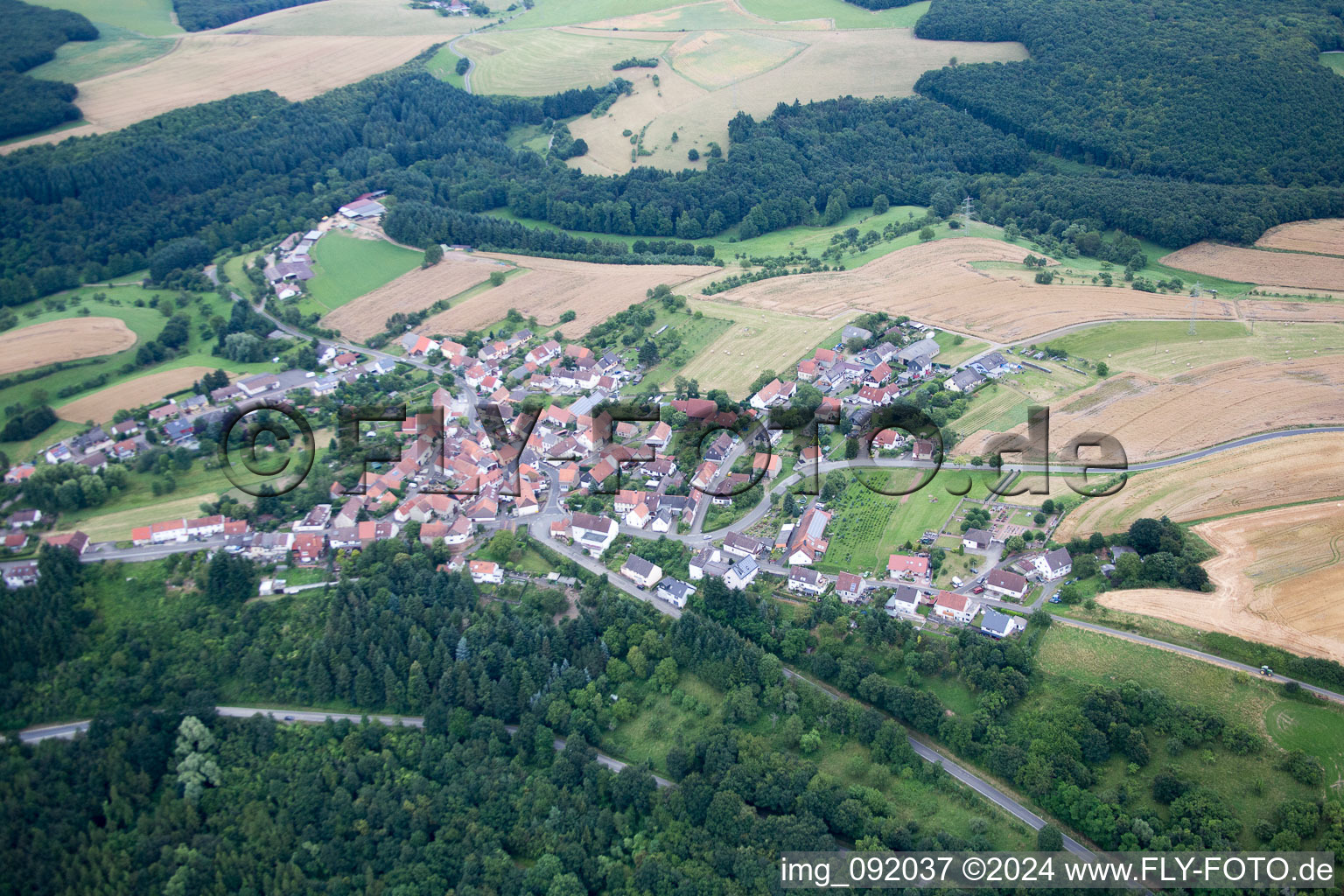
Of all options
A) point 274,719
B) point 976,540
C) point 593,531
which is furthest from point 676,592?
point 274,719

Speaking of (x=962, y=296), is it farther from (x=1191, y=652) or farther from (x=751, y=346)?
(x=1191, y=652)

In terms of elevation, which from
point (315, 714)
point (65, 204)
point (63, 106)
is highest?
point (63, 106)

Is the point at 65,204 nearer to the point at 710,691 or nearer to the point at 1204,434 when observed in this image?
the point at 710,691

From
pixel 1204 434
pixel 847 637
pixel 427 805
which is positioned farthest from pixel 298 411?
pixel 1204 434

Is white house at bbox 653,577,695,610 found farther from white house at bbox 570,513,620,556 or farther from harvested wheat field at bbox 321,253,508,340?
harvested wheat field at bbox 321,253,508,340

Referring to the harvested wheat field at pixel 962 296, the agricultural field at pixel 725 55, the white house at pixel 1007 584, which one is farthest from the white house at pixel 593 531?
the agricultural field at pixel 725 55

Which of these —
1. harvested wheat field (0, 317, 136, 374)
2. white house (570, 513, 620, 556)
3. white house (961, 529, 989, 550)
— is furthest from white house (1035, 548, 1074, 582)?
harvested wheat field (0, 317, 136, 374)
